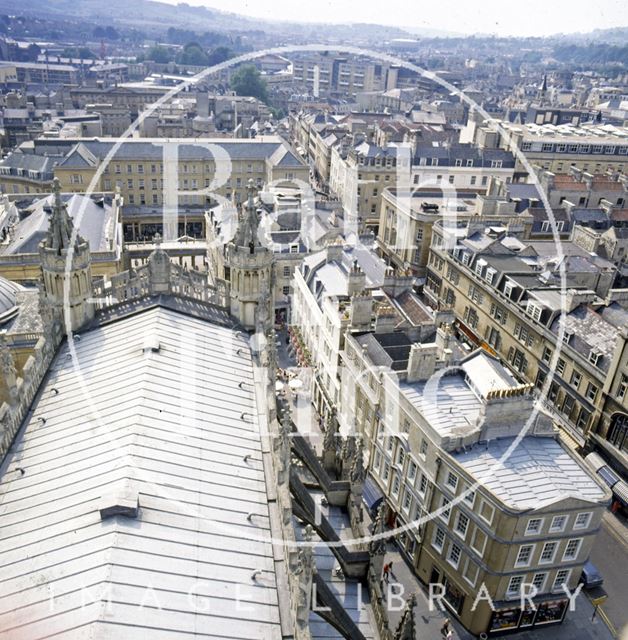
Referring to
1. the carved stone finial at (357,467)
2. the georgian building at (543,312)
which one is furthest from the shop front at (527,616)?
the georgian building at (543,312)

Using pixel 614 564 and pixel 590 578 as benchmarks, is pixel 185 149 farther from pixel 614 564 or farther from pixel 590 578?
pixel 590 578

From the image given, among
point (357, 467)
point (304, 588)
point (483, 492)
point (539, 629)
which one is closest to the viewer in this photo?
point (304, 588)

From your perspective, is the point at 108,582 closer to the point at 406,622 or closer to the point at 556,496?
the point at 406,622

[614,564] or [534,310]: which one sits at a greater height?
[534,310]

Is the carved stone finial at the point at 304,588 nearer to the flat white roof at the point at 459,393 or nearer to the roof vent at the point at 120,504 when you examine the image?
the roof vent at the point at 120,504

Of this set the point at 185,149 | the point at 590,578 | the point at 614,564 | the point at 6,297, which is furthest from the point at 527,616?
the point at 185,149

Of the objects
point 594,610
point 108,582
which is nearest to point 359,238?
point 594,610

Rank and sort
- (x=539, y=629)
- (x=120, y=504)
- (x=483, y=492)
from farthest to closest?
(x=539, y=629) → (x=483, y=492) → (x=120, y=504)

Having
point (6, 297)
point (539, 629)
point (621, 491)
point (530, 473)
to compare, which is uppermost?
point (6, 297)

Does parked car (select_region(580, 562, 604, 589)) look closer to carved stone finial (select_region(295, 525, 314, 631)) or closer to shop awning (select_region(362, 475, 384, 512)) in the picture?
shop awning (select_region(362, 475, 384, 512))
